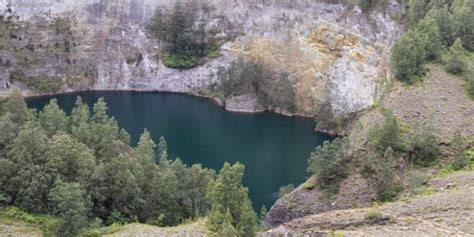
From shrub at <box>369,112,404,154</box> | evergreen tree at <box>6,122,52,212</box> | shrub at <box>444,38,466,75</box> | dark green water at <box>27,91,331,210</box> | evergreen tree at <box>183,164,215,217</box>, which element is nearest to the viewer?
evergreen tree at <box>6,122,52,212</box>

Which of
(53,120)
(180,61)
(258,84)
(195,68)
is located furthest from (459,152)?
(180,61)

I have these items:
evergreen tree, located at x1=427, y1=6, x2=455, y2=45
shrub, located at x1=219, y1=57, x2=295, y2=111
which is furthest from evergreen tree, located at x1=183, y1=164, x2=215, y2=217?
shrub, located at x1=219, y1=57, x2=295, y2=111

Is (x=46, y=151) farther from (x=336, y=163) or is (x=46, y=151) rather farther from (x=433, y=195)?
(x=433, y=195)

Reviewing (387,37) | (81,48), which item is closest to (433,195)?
(387,37)

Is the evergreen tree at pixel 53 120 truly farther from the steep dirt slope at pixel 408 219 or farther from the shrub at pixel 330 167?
the steep dirt slope at pixel 408 219

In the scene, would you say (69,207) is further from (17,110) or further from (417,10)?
(417,10)

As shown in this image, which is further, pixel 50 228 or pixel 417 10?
pixel 417 10

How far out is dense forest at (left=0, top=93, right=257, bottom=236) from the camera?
117ft

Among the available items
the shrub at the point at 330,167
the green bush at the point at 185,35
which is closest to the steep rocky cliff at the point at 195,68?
the green bush at the point at 185,35

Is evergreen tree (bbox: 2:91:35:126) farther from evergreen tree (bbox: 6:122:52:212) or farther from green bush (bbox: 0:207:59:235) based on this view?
green bush (bbox: 0:207:59:235)

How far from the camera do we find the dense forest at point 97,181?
35.7 metres

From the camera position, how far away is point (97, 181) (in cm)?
4328

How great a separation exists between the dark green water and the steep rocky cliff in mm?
2810

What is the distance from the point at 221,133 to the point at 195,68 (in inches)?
813
